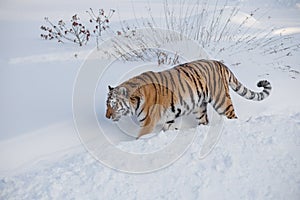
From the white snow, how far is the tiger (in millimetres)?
302

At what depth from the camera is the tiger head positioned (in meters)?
3.54

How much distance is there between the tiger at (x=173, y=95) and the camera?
11.8 feet

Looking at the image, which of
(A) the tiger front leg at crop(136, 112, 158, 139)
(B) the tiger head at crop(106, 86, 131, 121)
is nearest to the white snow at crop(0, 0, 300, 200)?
(A) the tiger front leg at crop(136, 112, 158, 139)

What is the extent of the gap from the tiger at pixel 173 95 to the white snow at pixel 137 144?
0.30 meters

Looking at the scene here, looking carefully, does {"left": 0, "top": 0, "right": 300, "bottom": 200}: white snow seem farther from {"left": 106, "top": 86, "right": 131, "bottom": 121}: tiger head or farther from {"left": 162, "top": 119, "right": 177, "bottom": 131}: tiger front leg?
{"left": 162, "top": 119, "right": 177, "bottom": 131}: tiger front leg

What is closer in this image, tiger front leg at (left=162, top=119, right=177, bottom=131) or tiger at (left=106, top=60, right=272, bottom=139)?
tiger at (left=106, top=60, right=272, bottom=139)

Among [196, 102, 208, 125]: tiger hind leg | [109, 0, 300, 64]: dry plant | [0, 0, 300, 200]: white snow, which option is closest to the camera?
[0, 0, 300, 200]: white snow

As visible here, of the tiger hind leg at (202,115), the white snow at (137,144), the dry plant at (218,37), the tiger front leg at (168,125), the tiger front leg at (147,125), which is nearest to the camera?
the white snow at (137,144)

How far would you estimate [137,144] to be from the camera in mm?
3154

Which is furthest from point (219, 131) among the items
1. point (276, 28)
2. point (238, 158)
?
point (276, 28)

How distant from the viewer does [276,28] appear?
298 inches

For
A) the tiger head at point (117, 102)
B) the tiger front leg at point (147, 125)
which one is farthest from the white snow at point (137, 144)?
the tiger head at point (117, 102)

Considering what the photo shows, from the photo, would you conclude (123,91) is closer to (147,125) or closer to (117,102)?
(117,102)

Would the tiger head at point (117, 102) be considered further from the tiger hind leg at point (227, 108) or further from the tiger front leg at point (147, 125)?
the tiger hind leg at point (227, 108)
